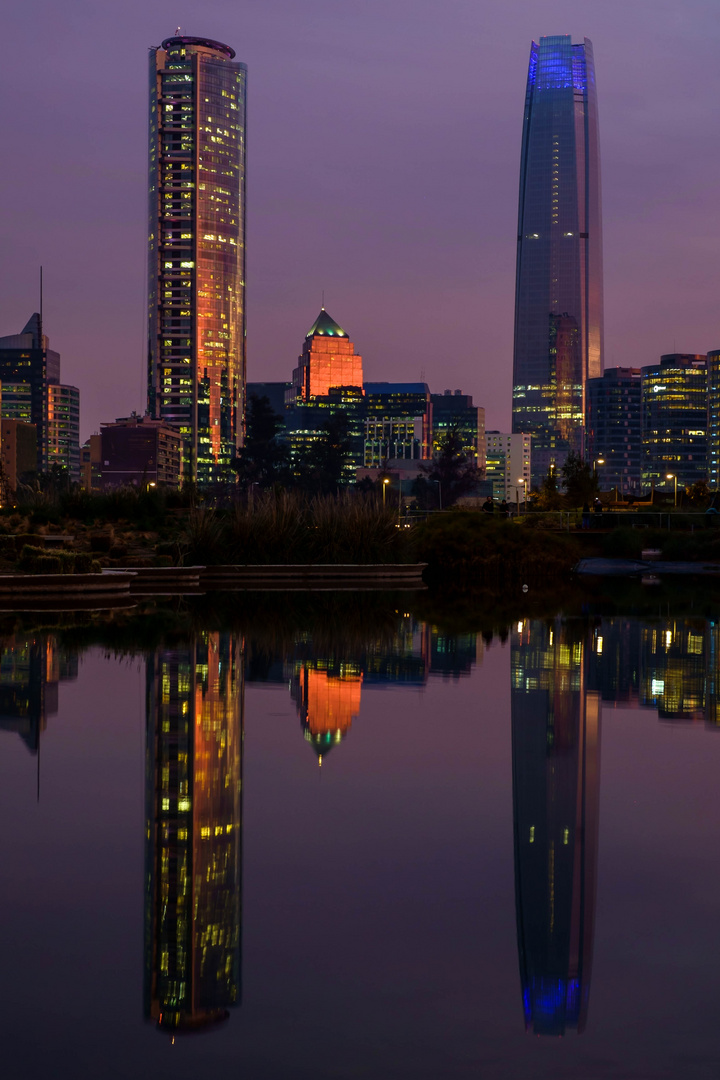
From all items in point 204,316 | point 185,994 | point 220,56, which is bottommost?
point 185,994

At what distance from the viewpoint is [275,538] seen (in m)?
29.9

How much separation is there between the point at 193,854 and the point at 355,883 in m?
1.00

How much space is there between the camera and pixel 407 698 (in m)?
12.1

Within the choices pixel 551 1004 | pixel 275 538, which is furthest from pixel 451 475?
pixel 551 1004

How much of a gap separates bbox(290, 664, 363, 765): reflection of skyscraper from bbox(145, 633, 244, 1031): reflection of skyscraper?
2.02ft

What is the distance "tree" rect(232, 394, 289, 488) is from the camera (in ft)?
346

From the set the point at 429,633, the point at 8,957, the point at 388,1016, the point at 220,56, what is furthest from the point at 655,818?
the point at 220,56

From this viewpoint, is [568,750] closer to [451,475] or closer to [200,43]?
[451,475]

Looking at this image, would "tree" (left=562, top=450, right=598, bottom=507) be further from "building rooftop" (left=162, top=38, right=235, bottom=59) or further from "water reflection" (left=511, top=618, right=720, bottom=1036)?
"building rooftop" (left=162, top=38, right=235, bottom=59)

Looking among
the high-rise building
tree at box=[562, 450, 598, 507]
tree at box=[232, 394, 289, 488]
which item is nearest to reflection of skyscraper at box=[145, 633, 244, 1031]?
tree at box=[562, 450, 598, 507]

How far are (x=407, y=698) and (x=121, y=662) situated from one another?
4049 mm

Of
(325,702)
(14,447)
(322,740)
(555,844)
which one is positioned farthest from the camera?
(14,447)

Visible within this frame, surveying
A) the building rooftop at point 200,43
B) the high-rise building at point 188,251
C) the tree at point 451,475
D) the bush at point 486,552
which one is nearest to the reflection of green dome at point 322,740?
the bush at point 486,552

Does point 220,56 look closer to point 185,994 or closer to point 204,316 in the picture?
point 204,316
